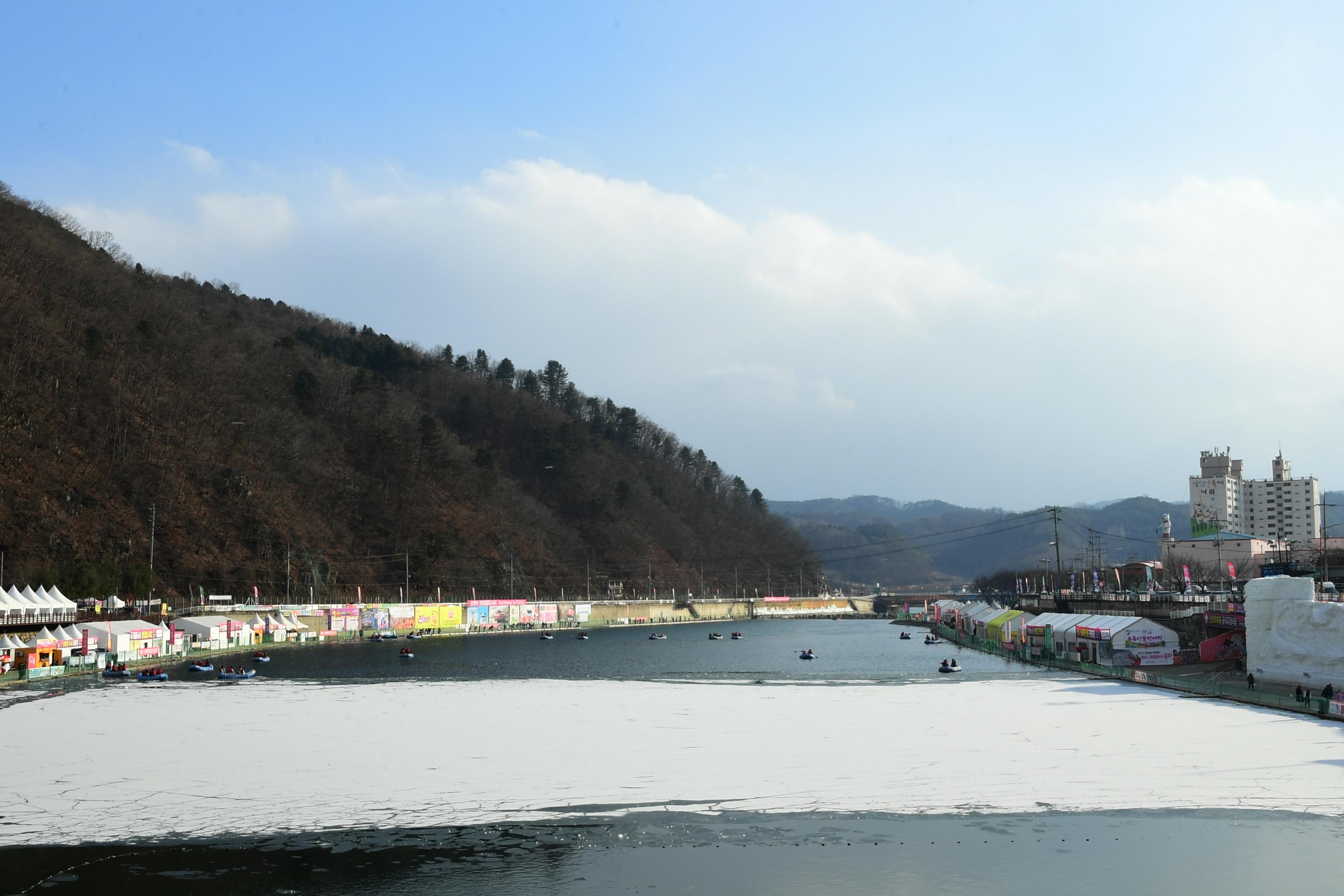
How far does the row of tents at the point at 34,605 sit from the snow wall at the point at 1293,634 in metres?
Result: 77.7

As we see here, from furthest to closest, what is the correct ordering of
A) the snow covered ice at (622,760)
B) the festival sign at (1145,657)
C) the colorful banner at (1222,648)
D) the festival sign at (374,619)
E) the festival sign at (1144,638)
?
the festival sign at (374,619) < the colorful banner at (1222,648) < the festival sign at (1144,638) < the festival sign at (1145,657) < the snow covered ice at (622,760)

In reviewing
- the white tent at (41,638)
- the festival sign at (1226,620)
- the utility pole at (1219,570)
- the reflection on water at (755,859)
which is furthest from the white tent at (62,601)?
the utility pole at (1219,570)

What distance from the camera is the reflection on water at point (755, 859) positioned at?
20.6 meters

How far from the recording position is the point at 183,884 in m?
20.8

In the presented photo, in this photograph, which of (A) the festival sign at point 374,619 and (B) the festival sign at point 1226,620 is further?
(A) the festival sign at point 374,619

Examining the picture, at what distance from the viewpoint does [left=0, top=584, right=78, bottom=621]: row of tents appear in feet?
238

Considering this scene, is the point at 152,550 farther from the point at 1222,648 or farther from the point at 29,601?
the point at 1222,648

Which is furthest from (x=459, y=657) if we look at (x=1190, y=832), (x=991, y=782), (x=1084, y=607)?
(x=1190, y=832)

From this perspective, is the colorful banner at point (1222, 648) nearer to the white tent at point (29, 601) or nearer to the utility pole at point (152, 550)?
the white tent at point (29, 601)

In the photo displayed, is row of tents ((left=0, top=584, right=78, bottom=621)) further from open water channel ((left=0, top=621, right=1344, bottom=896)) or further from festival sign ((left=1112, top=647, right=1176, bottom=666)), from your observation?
festival sign ((left=1112, top=647, right=1176, bottom=666))

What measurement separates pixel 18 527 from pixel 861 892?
11600 centimetres

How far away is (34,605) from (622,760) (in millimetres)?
59787

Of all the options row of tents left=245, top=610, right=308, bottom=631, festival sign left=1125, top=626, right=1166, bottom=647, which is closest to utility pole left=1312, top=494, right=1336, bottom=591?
festival sign left=1125, top=626, right=1166, bottom=647

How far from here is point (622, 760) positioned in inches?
1335
